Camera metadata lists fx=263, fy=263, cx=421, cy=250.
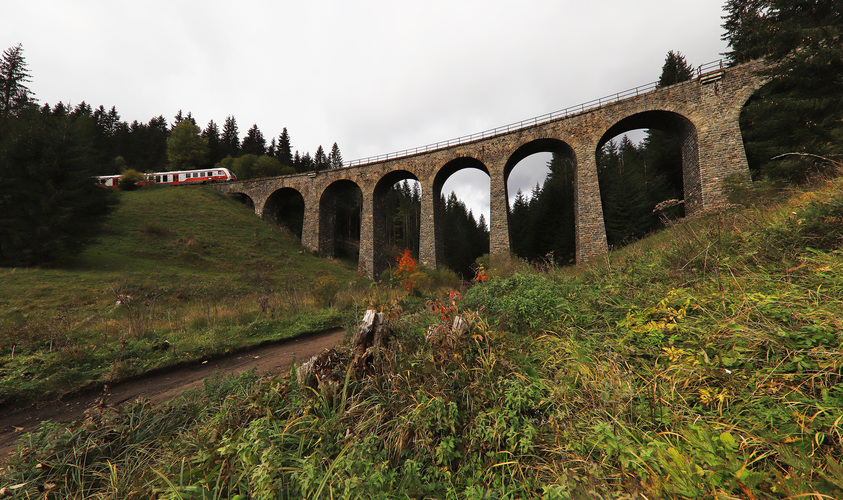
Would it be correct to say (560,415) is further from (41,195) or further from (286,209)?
(286,209)

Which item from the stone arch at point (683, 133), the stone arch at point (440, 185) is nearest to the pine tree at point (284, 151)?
the stone arch at point (440, 185)

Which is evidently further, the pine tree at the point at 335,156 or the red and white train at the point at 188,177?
the pine tree at the point at 335,156

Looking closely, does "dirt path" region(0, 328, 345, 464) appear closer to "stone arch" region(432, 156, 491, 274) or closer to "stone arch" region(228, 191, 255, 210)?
"stone arch" region(432, 156, 491, 274)

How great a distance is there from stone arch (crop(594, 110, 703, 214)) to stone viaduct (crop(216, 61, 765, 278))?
6 cm

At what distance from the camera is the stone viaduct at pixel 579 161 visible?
14.5 metres

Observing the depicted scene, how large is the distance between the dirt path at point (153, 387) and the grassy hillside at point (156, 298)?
30 centimetres

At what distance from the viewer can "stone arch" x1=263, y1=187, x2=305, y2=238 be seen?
100 ft

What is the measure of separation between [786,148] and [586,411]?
46.7 feet

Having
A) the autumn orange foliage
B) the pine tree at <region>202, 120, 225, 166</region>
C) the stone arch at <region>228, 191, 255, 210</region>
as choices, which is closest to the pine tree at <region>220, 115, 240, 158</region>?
the pine tree at <region>202, 120, 225, 166</region>

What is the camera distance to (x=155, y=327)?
720cm

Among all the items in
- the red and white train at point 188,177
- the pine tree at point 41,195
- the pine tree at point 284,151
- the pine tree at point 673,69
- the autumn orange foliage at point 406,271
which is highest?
the pine tree at point 284,151

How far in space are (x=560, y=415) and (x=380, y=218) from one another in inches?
944

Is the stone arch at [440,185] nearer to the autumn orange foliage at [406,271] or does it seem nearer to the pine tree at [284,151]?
the autumn orange foliage at [406,271]

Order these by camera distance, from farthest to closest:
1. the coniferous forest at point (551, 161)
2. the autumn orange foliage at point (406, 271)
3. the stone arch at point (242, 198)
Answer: the stone arch at point (242, 198) < the autumn orange foliage at point (406, 271) < the coniferous forest at point (551, 161)
